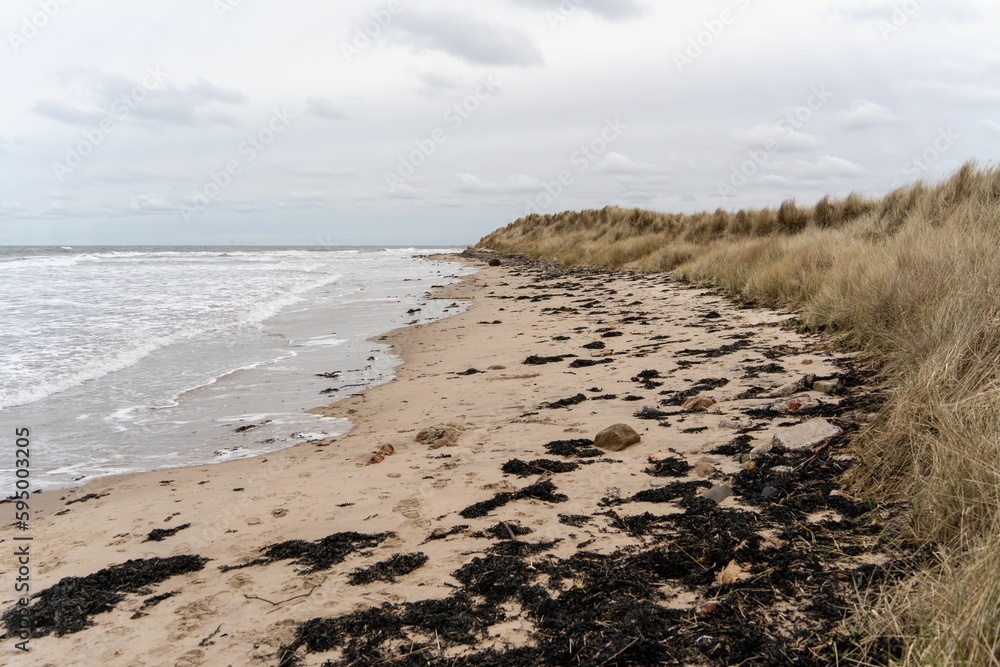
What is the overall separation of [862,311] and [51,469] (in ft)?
23.1

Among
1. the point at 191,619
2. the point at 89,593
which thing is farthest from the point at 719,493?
the point at 89,593

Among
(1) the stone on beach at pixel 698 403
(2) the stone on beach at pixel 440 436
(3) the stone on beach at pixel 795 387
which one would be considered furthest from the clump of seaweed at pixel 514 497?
(3) the stone on beach at pixel 795 387

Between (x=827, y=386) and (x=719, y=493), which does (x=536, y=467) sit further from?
(x=827, y=386)

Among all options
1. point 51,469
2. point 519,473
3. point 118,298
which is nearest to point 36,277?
point 118,298

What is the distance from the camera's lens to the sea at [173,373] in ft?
17.9

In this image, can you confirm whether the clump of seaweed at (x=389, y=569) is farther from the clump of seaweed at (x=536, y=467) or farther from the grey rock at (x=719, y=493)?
the grey rock at (x=719, y=493)

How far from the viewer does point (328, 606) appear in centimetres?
269

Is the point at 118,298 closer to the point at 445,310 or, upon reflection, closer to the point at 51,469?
the point at 445,310

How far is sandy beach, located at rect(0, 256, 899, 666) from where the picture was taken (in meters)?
2.36

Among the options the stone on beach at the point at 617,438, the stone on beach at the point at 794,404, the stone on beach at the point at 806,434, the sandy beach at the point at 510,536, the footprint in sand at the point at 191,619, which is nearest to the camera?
the sandy beach at the point at 510,536

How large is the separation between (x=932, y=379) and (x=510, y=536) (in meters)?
2.20

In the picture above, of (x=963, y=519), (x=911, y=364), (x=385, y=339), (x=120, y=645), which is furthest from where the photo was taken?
(x=385, y=339)

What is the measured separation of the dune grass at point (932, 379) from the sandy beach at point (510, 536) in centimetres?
25

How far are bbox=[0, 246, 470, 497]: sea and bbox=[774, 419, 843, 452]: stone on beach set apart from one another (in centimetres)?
364
